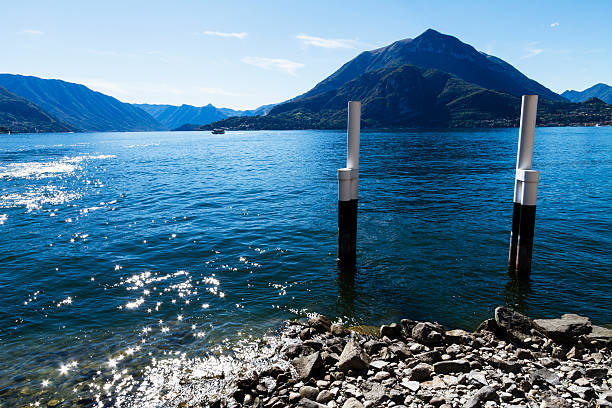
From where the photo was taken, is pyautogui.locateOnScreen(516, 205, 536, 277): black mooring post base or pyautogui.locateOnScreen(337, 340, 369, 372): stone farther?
pyautogui.locateOnScreen(516, 205, 536, 277): black mooring post base

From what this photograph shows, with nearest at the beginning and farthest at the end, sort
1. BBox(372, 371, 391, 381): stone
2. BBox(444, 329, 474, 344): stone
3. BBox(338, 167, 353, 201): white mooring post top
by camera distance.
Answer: BBox(372, 371, 391, 381): stone < BBox(444, 329, 474, 344): stone < BBox(338, 167, 353, 201): white mooring post top

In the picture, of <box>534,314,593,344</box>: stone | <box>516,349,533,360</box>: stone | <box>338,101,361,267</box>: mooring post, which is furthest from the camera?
<box>338,101,361,267</box>: mooring post

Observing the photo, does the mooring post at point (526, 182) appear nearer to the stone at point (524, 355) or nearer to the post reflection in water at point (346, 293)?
the stone at point (524, 355)

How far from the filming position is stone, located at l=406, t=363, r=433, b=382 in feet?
30.5

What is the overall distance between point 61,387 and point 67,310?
5.80 meters

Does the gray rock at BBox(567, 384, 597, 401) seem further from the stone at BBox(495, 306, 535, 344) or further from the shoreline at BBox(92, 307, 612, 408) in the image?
the stone at BBox(495, 306, 535, 344)

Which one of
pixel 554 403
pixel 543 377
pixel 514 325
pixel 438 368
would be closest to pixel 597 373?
pixel 543 377

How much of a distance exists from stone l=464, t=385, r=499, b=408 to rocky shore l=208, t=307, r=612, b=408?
2cm

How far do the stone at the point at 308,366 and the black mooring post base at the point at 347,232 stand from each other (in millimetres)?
8753

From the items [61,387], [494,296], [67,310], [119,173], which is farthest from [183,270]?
[119,173]

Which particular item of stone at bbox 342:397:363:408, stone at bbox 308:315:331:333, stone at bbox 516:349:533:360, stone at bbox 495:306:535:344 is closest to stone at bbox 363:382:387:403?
stone at bbox 342:397:363:408

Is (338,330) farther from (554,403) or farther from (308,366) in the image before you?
(554,403)

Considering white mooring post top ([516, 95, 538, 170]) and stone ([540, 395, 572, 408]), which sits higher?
white mooring post top ([516, 95, 538, 170])

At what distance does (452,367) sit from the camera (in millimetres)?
→ 9516
